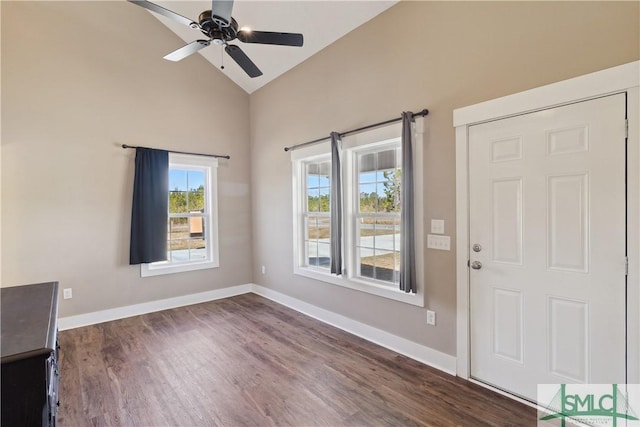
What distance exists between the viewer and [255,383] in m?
2.46

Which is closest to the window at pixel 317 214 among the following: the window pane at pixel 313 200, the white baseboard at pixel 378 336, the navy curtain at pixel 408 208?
the window pane at pixel 313 200

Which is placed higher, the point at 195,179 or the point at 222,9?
the point at 222,9

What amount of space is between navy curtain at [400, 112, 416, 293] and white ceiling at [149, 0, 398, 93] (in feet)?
4.18

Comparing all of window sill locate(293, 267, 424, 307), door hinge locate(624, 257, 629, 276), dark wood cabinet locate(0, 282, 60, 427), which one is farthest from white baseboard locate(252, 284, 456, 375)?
dark wood cabinet locate(0, 282, 60, 427)

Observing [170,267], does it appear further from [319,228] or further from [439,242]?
[439,242]

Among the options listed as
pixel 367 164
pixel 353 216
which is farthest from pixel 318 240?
pixel 367 164

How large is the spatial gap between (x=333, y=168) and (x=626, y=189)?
2.40 metres

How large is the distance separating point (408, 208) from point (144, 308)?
3.73 m

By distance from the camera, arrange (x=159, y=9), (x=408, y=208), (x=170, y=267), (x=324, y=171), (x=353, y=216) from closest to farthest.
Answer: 1. (x=159, y=9)
2. (x=408, y=208)
3. (x=353, y=216)
4. (x=324, y=171)
5. (x=170, y=267)

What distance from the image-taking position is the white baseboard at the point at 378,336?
2.64m

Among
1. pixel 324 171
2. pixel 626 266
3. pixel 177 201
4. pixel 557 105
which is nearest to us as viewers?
pixel 626 266

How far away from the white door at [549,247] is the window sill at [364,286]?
0.54 meters

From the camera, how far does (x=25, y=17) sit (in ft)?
11.2

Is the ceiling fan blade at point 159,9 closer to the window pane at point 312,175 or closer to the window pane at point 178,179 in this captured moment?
the window pane at point 312,175
